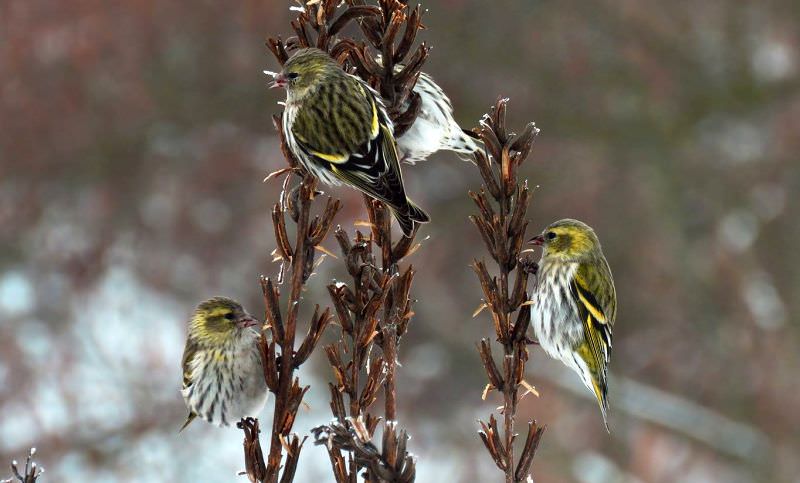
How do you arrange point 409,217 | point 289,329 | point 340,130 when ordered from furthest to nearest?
point 340,130 → point 409,217 → point 289,329

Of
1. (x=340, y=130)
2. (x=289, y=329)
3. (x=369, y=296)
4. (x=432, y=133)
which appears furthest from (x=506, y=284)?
(x=432, y=133)

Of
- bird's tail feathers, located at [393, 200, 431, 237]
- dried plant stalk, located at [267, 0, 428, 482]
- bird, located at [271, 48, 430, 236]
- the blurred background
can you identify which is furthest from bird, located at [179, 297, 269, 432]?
the blurred background

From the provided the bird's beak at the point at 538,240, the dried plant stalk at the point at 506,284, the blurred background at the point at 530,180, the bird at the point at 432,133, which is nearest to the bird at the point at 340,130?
the bird at the point at 432,133

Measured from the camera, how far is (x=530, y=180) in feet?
40.0

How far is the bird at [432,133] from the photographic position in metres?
3.16

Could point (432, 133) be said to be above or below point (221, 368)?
above

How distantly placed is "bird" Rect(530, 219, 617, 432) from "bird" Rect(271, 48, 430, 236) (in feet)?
2.52

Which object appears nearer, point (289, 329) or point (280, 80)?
point (289, 329)

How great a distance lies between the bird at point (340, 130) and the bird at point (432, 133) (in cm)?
26

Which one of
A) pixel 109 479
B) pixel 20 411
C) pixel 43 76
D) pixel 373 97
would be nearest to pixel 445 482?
pixel 109 479

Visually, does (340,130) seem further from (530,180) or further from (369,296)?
(530,180)

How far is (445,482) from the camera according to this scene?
10.0 meters

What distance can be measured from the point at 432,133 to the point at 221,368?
867 millimetres

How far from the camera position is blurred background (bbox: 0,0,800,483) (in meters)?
11.1
